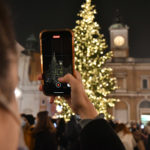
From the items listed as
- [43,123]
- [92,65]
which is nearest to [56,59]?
[43,123]

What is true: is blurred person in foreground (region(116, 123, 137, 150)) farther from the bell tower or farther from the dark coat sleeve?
the bell tower

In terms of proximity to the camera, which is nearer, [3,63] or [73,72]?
[3,63]

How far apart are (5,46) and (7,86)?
96 mm

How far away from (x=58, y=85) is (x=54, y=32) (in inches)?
16.2

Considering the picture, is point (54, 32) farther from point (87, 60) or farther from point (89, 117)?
point (87, 60)

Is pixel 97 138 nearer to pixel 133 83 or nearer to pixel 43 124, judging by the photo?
pixel 43 124

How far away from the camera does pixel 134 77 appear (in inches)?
1379

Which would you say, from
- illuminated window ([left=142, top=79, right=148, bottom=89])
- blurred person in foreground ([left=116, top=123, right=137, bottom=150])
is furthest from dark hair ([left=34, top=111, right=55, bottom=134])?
illuminated window ([left=142, top=79, right=148, bottom=89])

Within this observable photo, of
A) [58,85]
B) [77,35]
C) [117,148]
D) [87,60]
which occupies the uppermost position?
[77,35]

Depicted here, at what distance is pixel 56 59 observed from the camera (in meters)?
1.63

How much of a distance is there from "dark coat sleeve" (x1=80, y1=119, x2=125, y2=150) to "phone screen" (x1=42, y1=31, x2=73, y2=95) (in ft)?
1.70

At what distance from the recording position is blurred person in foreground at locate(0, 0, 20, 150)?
53 centimetres

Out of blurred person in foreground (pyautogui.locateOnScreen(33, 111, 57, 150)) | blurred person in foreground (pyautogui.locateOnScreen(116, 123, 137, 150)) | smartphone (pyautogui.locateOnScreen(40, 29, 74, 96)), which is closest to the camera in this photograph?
smartphone (pyautogui.locateOnScreen(40, 29, 74, 96))

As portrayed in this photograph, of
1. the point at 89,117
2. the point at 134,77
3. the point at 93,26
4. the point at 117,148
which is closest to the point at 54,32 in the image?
the point at 89,117
